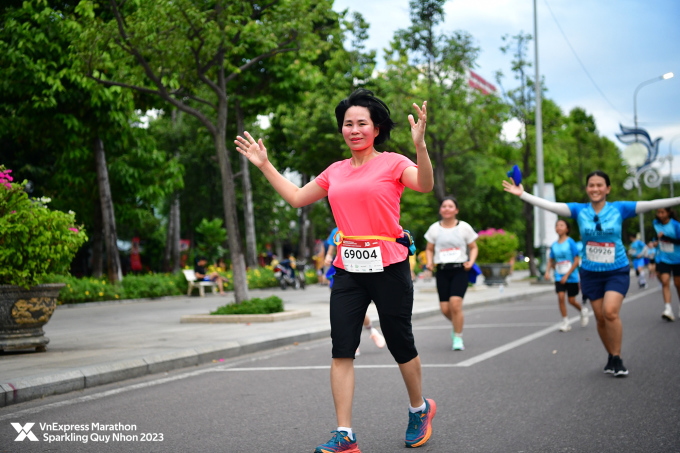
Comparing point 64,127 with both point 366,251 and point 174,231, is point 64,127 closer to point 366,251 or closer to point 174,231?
point 174,231

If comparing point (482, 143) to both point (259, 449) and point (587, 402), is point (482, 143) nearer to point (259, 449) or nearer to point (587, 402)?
point (587, 402)

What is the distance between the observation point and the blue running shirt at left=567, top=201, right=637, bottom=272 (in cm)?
656

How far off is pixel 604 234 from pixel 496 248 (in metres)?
19.2

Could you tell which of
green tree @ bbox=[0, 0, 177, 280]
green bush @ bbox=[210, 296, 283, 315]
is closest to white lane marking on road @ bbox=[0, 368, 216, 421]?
green bush @ bbox=[210, 296, 283, 315]

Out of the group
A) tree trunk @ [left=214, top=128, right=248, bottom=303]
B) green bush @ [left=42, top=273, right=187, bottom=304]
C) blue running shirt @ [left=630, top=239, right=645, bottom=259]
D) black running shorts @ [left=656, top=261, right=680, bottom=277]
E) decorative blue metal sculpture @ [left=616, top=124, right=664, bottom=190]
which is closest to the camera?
black running shorts @ [left=656, top=261, right=680, bottom=277]

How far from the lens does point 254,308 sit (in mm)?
12641

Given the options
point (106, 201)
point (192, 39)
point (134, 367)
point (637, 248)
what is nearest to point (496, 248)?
point (637, 248)

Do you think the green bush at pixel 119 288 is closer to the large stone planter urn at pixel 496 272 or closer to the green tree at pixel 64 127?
the green tree at pixel 64 127

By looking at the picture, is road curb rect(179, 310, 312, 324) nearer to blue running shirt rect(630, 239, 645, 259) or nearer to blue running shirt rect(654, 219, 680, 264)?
blue running shirt rect(654, 219, 680, 264)

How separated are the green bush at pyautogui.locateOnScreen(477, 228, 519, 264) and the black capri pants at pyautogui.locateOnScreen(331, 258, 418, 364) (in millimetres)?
21975

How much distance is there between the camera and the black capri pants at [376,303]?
400 centimetres

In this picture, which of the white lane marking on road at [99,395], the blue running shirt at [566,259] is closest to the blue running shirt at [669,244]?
the blue running shirt at [566,259]

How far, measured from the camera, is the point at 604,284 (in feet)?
21.9

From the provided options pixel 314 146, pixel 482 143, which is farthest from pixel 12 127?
pixel 482 143
